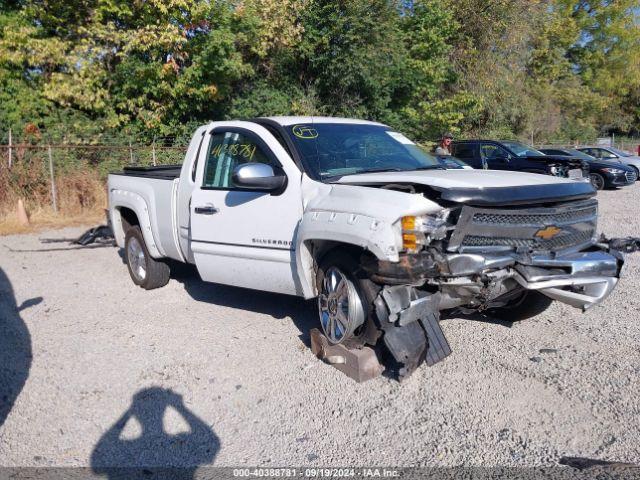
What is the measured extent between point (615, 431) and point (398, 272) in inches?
63.9

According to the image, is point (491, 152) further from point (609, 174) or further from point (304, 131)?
point (304, 131)

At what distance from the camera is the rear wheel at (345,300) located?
421 cm

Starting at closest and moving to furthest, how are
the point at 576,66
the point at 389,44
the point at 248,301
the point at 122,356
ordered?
the point at 122,356 → the point at 248,301 → the point at 389,44 → the point at 576,66

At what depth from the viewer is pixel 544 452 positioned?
3350mm

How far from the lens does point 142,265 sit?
734 cm

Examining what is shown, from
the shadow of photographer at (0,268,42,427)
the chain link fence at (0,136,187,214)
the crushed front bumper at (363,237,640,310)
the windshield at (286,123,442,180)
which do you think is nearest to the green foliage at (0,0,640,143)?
the chain link fence at (0,136,187,214)

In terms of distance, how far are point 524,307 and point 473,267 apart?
5.78 ft

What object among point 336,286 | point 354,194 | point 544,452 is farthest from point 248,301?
point 544,452

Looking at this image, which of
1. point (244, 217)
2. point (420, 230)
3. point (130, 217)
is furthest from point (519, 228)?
point (130, 217)

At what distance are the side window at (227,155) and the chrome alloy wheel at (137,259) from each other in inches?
79.8

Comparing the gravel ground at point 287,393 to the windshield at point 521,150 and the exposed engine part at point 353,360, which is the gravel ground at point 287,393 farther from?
the windshield at point 521,150

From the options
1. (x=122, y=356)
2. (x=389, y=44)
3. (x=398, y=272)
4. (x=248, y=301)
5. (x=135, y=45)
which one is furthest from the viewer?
(x=389, y=44)

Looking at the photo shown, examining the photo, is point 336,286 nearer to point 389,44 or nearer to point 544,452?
point 544,452

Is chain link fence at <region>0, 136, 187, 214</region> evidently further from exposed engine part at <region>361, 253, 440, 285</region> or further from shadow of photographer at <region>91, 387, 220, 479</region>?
exposed engine part at <region>361, 253, 440, 285</region>
